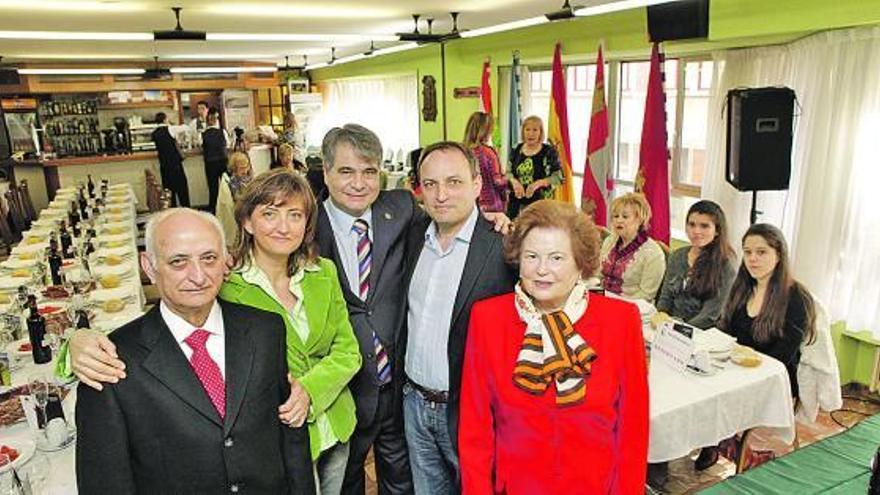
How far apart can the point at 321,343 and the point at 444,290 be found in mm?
436

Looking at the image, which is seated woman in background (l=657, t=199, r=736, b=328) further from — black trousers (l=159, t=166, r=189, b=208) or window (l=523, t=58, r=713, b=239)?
black trousers (l=159, t=166, r=189, b=208)

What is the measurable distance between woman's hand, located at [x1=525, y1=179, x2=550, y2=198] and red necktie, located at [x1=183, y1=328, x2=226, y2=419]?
4438 millimetres

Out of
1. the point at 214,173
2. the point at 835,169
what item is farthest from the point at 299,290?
the point at 214,173

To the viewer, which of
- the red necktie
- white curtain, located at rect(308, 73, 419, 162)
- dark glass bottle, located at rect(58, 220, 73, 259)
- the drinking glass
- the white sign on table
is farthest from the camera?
white curtain, located at rect(308, 73, 419, 162)

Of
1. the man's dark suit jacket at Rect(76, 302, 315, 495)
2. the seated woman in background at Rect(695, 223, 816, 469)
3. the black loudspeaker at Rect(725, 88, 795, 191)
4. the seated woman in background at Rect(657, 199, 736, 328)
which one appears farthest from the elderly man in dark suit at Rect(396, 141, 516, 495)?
the black loudspeaker at Rect(725, 88, 795, 191)

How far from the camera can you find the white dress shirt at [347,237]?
6.91 ft

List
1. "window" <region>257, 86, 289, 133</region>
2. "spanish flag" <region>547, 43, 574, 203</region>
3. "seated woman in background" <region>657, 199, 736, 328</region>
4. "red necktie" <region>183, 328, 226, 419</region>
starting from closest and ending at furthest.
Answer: "red necktie" <region>183, 328, 226, 419</region> < "seated woman in background" <region>657, 199, 736, 328</region> < "spanish flag" <region>547, 43, 574, 203</region> < "window" <region>257, 86, 289, 133</region>

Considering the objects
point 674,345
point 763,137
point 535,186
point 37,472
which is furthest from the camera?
point 535,186

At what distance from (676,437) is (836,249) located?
8.69 feet

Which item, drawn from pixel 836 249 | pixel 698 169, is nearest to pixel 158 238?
pixel 836 249

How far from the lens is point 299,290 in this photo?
5.95 ft

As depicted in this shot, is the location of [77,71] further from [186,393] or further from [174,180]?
[186,393]

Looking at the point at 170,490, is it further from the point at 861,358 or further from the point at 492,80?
the point at 492,80

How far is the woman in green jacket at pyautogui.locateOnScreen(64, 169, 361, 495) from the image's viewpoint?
1.75m
